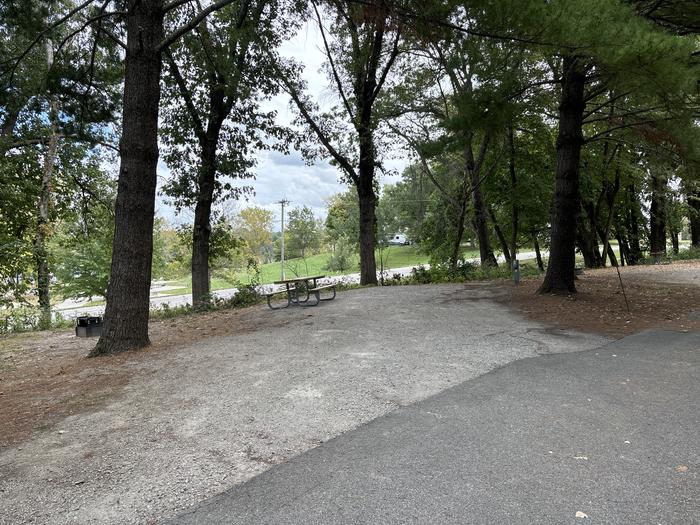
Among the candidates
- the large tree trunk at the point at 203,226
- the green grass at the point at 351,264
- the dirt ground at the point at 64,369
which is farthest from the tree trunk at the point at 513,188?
the dirt ground at the point at 64,369

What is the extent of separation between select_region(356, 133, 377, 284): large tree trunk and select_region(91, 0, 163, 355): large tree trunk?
325 inches

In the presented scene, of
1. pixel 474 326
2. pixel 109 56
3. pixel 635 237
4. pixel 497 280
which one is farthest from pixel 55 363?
pixel 635 237

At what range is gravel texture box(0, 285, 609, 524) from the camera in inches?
98.3

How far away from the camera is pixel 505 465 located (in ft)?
8.61

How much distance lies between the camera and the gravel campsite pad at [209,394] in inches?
101

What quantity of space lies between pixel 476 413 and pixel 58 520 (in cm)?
280

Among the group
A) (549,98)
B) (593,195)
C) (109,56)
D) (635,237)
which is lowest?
(635,237)

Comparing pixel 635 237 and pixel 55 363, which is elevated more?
pixel 635 237

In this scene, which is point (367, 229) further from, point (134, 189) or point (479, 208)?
point (134, 189)

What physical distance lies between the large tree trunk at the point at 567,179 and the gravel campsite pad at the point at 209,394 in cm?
137

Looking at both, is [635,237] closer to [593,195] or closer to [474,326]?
[593,195]

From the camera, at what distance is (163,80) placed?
37.6 feet

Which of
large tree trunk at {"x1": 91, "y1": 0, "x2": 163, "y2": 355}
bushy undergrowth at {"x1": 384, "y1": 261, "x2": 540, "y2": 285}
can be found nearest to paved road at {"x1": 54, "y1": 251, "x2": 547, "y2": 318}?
bushy undergrowth at {"x1": 384, "y1": 261, "x2": 540, "y2": 285}

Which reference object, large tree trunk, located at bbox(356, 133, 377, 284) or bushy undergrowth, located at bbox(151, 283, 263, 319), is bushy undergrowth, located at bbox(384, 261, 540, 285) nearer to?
large tree trunk, located at bbox(356, 133, 377, 284)
